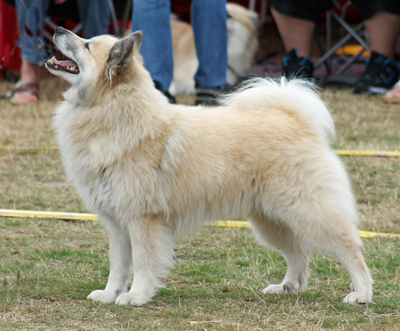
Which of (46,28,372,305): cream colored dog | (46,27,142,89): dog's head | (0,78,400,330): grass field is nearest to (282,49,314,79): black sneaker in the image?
(0,78,400,330): grass field

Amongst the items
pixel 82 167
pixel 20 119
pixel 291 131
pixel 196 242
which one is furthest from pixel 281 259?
pixel 20 119

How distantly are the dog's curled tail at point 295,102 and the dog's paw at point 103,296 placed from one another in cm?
107

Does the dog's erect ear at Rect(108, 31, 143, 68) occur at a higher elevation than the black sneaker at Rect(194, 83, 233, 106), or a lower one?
higher

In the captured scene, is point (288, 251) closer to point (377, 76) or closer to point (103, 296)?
point (103, 296)

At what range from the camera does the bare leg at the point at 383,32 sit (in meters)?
5.77

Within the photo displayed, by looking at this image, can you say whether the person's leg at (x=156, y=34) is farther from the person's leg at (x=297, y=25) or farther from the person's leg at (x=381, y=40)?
the person's leg at (x=381, y=40)

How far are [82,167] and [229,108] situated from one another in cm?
76

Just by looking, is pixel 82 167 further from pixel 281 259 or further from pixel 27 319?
pixel 281 259

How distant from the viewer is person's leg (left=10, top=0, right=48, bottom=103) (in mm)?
5859

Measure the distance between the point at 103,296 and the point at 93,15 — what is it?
14.3ft

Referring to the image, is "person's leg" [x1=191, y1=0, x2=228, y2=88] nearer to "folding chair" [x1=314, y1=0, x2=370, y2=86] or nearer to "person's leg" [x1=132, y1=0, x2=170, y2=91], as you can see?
"person's leg" [x1=132, y1=0, x2=170, y2=91]

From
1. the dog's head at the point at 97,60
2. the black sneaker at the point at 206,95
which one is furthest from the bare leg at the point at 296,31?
the dog's head at the point at 97,60

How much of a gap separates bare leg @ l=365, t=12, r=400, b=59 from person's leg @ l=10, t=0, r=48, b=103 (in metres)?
3.52

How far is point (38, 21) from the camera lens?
5.90 m
